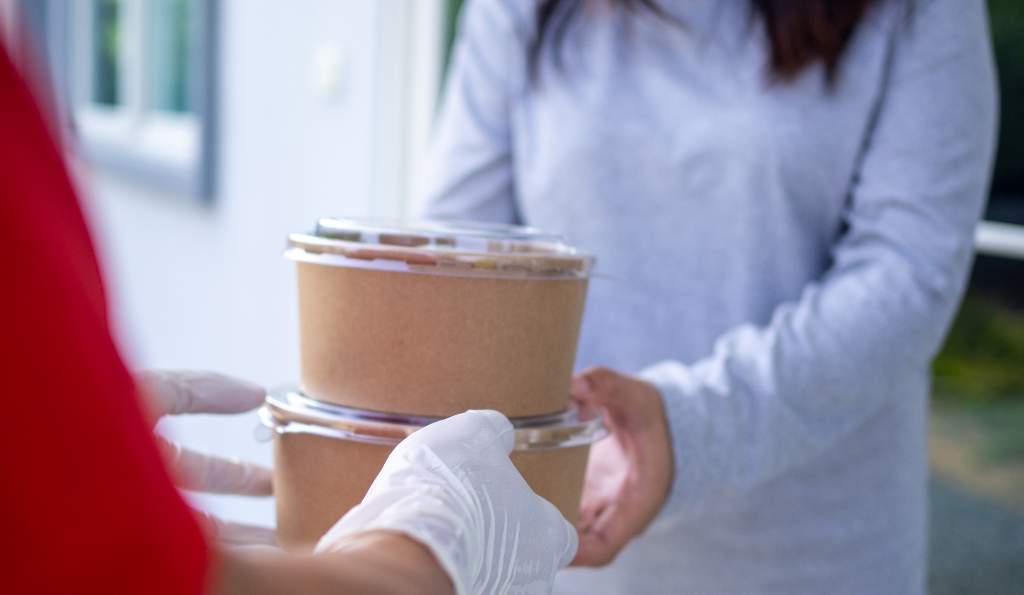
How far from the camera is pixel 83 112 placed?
190 inches

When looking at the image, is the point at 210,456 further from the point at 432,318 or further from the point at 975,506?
the point at 975,506

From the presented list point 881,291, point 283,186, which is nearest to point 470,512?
point 881,291

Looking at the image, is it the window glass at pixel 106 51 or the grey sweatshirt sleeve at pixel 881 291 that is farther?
the window glass at pixel 106 51

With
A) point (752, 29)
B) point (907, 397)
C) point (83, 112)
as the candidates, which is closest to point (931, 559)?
point (907, 397)

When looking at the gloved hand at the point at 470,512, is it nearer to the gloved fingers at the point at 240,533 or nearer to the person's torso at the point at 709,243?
the gloved fingers at the point at 240,533

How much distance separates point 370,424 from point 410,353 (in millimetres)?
54

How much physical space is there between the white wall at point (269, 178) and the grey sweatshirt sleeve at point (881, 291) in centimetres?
158

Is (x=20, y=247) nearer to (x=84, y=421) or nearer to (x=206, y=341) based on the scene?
(x=84, y=421)

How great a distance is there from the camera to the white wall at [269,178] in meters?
2.51

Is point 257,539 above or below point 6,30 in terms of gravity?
below

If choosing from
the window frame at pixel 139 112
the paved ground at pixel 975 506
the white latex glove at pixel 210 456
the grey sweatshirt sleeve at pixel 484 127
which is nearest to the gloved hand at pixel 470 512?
the white latex glove at pixel 210 456

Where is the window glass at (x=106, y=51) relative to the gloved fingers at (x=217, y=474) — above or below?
above

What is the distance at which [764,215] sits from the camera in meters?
1.11

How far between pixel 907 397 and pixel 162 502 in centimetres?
95
